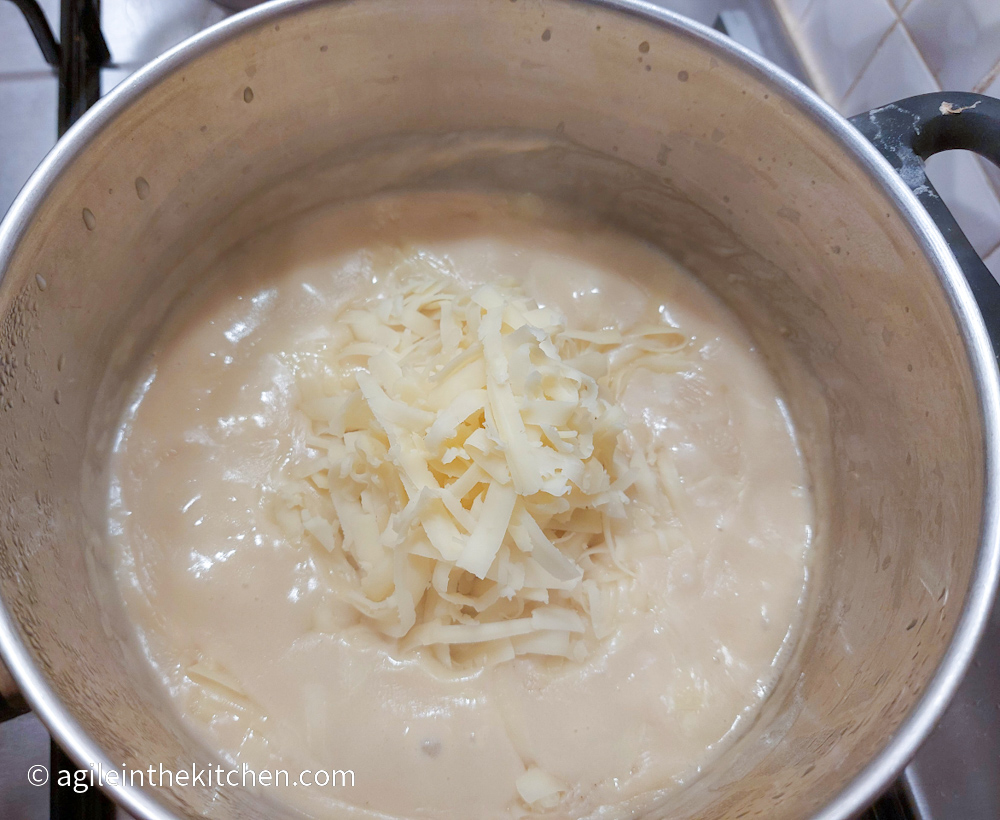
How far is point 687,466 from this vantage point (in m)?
0.97

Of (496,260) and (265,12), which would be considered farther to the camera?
(496,260)

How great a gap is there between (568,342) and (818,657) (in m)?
0.51

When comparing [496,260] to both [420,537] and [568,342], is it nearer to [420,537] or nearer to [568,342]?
[568,342]

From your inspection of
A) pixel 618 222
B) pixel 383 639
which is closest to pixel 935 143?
pixel 618 222

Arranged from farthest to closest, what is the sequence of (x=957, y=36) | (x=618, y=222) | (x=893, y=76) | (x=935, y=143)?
1. (x=618, y=222)
2. (x=893, y=76)
3. (x=957, y=36)
4. (x=935, y=143)

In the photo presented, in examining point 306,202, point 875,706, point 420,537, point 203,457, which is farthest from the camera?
point 306,202

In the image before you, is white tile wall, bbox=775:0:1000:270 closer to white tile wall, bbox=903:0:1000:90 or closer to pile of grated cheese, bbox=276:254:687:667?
white tile wall, bbox=903:0:1000:90

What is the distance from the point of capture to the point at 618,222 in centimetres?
115

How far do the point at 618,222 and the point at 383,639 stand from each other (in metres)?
0.74

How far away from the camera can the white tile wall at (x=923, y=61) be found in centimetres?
91

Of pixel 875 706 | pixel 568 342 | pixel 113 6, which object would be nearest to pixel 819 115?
pixel 568 342

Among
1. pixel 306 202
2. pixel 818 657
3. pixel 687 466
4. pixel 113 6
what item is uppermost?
pixel 113 6

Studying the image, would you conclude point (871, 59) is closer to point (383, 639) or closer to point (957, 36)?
point (957, 36)

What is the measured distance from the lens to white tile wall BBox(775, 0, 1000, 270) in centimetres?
91
